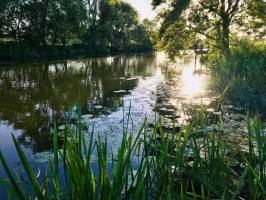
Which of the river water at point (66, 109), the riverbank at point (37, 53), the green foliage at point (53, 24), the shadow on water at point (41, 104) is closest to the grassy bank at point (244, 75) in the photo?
the river water at point (66, 109)

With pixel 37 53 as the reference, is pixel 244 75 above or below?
below

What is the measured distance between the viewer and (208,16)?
17.1 metres

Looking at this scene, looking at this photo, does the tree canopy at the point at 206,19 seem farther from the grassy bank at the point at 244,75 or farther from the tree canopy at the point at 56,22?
the tree canopy at the point at 56,22

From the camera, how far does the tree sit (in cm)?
1653

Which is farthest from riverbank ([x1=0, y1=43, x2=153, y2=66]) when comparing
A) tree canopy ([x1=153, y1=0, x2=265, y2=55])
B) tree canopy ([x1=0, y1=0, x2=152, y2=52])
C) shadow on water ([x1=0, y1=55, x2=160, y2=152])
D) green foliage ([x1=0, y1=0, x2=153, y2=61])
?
tree canopy ([x1=153, y1=0, x2=265, y2=55])

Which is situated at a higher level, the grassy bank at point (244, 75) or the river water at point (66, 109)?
the grassy bank at point (244, 75)

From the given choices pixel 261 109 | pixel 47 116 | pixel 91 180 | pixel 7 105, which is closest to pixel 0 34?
pixel 7 105

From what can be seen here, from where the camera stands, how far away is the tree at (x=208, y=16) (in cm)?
1653

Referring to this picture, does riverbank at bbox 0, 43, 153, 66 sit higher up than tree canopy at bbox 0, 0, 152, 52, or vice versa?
tree canopy at bbox 0, 0, 152, 52

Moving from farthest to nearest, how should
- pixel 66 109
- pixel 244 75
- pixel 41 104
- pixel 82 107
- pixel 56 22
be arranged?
pixel 56 22 → pixel 244 75 → pixel 41 104 → pixel 66 109 → pixel 82 107

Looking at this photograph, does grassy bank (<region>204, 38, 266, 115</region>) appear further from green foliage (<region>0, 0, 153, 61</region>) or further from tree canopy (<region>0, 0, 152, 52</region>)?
tree canopy (<region>0, 0, 152, 52</region>)

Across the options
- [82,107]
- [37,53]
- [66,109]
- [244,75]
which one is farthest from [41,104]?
[37,53]

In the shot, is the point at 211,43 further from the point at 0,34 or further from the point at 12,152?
the point at 0,34

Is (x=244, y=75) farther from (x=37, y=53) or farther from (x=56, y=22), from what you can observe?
(x=56, y=22)
